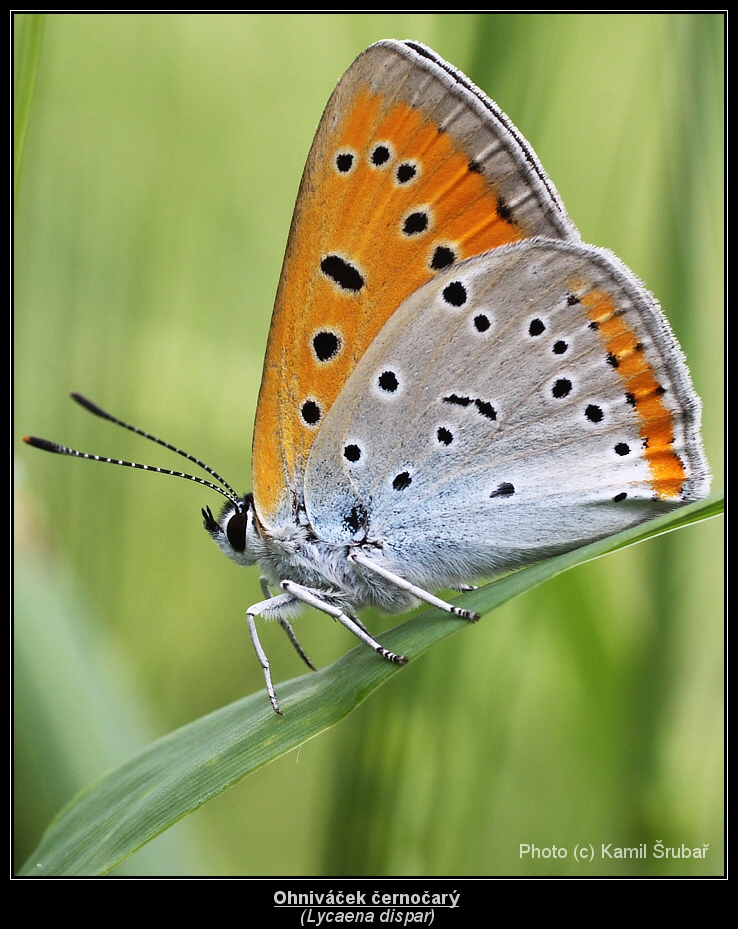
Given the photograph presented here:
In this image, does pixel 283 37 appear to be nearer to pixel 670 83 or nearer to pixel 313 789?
pixel 670 83

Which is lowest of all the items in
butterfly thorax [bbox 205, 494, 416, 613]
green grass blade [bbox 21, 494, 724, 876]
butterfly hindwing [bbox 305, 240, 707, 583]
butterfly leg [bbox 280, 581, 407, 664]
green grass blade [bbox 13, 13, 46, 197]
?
green grass blade [bbox 21, 494, 724, 876]

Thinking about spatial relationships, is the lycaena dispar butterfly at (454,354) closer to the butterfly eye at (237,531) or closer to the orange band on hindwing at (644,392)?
the orange band on hindwing at (644,392)

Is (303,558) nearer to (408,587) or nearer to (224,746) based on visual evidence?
(408,587)

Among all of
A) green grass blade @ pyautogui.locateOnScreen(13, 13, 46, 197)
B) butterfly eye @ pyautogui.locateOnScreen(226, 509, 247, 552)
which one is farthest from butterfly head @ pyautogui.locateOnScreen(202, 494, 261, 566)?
green grass blade @ pyautogui.locateOnScreen(13, 13, 46, 197)

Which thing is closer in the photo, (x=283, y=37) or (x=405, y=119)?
(x=405, y=119)

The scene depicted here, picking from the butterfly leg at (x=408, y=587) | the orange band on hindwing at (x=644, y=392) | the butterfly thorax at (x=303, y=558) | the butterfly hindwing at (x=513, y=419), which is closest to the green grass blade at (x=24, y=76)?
the butterfly hindwing at (x=513, y=419)

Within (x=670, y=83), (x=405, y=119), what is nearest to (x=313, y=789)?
(x=405, y=119)

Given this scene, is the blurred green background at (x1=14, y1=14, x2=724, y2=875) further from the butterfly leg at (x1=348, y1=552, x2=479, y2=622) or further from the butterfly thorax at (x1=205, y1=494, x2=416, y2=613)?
the butterfly thorax at (x1=205, y1=494, x2=416, y2=613)
